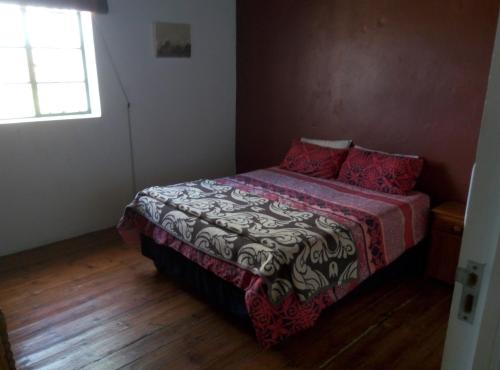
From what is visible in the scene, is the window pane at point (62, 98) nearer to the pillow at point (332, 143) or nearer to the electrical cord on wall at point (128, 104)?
the electrical cord on wall at point (128, 104)

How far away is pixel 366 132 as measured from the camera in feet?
10.9

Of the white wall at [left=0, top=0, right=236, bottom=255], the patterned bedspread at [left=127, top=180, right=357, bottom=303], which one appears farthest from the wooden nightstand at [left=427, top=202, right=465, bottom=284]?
the white wall at [left=0, top=0, right=236, bottom=255]

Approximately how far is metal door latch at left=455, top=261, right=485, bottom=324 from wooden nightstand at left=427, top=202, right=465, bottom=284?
2100 millimetres

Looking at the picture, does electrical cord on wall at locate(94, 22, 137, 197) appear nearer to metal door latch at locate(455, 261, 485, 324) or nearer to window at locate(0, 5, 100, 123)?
window at locate(0, 5, 100, 123)

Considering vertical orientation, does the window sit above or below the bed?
above

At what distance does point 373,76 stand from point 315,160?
2.73ft

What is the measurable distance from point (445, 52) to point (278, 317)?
2.21 meters

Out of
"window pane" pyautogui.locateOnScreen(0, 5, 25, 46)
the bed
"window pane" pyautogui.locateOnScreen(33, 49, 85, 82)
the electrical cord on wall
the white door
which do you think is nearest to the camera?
the white door

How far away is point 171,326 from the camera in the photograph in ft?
7.39

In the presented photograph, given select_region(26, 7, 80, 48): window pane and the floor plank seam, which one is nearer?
the floor plank seam

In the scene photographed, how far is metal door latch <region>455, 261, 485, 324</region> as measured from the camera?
686 millimetres

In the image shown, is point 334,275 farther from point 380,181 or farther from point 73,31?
point 73,31

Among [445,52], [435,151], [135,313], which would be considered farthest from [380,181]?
[135,313]

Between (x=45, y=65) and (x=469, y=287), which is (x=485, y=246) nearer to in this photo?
(x=469, y=287)
